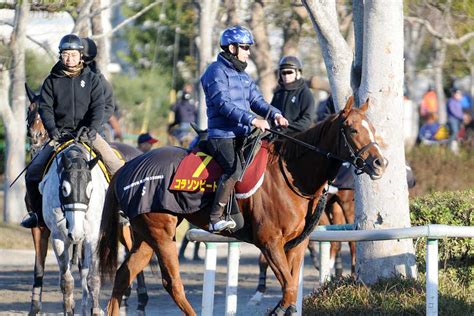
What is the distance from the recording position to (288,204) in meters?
10.3

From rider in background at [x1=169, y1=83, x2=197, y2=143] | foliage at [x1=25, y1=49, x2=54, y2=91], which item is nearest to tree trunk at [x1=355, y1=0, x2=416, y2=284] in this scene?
rider in background at [x1=169, y1=83, x2=197, y2=143]

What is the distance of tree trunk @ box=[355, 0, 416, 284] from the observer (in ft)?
36.9

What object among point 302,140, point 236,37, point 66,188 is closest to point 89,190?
point 66,188

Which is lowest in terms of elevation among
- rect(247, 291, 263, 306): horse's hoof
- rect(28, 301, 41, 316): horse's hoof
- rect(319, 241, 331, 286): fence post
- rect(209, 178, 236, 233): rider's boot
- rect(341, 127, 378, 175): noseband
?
rect(247, 291, 263, 306): horse's hoof

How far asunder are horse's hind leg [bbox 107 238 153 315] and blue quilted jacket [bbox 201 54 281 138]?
1356mm

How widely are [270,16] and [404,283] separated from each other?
52.7ft

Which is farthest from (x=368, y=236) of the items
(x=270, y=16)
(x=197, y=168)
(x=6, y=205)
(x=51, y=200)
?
(x=270, y=16)

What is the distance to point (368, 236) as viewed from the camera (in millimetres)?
10117

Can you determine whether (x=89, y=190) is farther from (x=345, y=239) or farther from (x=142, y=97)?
(x=142, y=97)

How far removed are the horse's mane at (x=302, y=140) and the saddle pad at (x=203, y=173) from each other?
0.11m

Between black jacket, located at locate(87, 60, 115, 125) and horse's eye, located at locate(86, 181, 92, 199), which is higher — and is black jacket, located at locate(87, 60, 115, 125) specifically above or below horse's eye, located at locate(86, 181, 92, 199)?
above

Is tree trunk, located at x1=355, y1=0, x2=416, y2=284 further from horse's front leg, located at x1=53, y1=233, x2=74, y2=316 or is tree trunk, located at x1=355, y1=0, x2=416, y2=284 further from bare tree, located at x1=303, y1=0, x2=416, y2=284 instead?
horse's front leg, located at x1=53, y1=233, x2=74, y2=316

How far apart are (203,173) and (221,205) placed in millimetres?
466

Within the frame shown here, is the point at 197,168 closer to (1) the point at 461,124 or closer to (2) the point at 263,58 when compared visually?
(2) the point at 263,58
